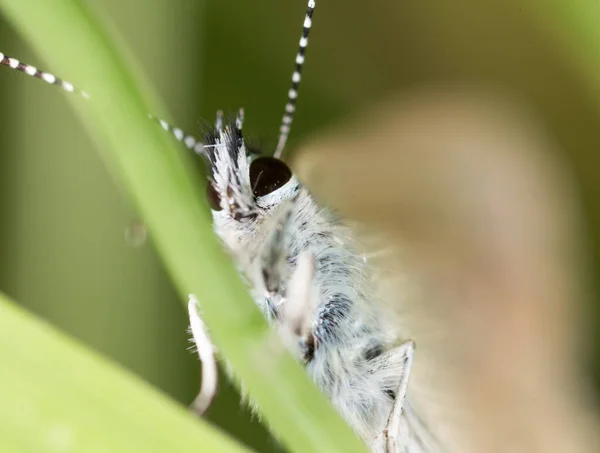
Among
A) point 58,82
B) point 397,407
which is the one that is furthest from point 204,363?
point 58,82

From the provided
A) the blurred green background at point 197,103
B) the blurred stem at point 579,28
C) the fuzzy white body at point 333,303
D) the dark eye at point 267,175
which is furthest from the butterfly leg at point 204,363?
the blurred stem at point 579,28

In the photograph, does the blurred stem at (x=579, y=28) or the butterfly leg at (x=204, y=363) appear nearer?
the butterfly leg at (x=204, y=363)

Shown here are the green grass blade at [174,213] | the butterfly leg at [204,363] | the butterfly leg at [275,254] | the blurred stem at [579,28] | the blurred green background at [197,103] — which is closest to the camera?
the green grass blade at [174,213]

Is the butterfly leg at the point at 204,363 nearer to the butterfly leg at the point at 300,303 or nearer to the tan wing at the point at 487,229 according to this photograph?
the butterfly leg at the point at 300,303

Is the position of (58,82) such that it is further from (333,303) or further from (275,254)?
(333,303)

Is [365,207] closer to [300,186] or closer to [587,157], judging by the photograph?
[587,157]

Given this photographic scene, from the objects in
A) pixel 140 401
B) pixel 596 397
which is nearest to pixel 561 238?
pixel 596 397
